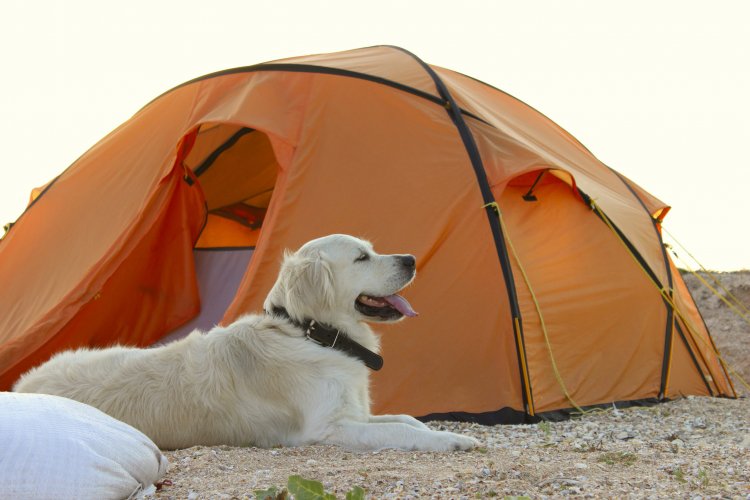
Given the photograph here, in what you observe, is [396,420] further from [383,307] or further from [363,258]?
[363,258]

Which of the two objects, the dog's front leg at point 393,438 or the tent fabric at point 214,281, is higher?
the tent fabric at point 214,281

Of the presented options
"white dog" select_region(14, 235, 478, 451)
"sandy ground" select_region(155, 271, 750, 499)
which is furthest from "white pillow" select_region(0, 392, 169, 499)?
"white dog" select_region(14, 235, 478, 451)

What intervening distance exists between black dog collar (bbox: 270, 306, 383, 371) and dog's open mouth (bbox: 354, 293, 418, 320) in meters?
0.19

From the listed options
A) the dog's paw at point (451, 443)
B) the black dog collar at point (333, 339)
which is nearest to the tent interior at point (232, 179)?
the black dog collar at point (333, 339)

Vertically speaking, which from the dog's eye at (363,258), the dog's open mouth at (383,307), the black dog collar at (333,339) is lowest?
the black dog collar at (333,339)

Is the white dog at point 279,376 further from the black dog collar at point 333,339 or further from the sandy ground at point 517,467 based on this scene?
the sandy ground at point 517,467

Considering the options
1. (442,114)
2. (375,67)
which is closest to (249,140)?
(375,67)

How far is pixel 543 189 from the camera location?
6.67 meters

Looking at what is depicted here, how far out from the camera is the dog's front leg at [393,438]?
13.9 feet

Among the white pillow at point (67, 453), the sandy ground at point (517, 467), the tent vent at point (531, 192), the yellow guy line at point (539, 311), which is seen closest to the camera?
the white pillow at point (67, 453)

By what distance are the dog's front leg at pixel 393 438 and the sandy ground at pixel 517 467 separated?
0.29 ft

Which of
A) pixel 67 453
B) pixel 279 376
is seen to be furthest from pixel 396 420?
pixel 67 453

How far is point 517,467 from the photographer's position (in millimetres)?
3658

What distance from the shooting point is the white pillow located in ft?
9.71
